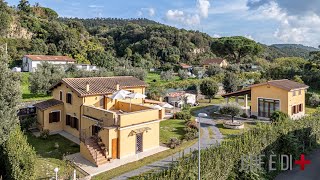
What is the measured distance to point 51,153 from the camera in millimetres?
18250

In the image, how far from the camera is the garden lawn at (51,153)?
15258 mm

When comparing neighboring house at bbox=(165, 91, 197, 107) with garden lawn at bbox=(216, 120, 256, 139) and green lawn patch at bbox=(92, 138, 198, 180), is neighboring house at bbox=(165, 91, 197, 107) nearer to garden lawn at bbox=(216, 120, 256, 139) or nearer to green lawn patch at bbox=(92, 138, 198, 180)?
garden lawn at bbox=(216, 120, 256, 139)

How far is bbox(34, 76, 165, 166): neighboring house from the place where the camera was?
17.6m

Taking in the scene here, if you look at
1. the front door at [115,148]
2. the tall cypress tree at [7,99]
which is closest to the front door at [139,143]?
the front door at [115,148]

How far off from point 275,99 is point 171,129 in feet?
42.0

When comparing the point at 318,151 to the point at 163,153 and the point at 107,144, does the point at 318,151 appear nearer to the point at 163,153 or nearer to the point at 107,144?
the point at 163,153

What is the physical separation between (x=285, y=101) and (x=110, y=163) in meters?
20.7

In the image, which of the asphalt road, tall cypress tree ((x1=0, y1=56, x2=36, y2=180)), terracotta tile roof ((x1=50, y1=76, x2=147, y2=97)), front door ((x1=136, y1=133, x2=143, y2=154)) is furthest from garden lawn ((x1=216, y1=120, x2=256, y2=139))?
tall cypress tree ((x1=0, y1=56, x2=36, y2=180))

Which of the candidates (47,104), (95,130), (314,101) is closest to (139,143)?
(95,130)

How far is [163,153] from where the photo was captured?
1878cm

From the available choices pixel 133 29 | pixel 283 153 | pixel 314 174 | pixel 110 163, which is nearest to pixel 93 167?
pixel 110 163

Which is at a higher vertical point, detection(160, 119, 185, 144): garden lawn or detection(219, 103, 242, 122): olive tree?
detection(219, 103, 242, 122): olive tree

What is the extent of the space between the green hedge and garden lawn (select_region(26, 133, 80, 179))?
5.66 meters

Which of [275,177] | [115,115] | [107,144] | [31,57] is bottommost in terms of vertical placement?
[275,177]
